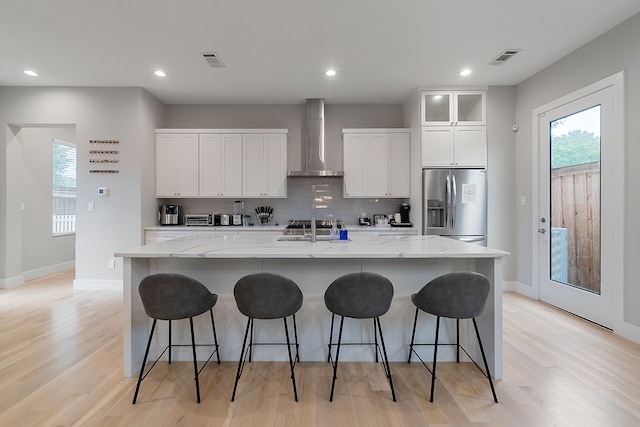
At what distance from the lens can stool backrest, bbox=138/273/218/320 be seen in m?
1.94

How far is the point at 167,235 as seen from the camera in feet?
15.2

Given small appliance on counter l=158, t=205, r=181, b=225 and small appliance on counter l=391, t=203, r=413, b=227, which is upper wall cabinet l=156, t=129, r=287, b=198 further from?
small appliance on counter l=391, t=203, r=413, b=227

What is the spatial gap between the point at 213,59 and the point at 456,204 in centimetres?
369

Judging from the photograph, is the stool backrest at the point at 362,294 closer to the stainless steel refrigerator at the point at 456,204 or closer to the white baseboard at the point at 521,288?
the stainless steel refrigerator at the point at 456,204

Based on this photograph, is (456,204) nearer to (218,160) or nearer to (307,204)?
(307,204)

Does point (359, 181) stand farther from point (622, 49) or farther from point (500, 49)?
point (622, 49)

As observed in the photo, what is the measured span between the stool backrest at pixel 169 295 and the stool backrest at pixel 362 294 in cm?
90

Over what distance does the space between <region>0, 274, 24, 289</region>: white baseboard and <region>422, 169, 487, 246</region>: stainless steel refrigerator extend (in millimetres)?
6102

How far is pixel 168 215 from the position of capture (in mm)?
5004

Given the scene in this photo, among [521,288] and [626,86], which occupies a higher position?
[626,86]

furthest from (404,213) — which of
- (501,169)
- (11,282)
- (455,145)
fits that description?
(11,282)

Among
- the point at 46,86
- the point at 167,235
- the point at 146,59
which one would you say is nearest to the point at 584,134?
the point at 146,59

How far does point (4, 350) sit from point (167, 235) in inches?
86.0

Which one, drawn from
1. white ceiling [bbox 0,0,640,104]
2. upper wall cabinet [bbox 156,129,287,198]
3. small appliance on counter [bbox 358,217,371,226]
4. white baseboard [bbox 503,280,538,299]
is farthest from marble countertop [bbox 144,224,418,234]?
white ceiling [bbox 0,0,640,104]
